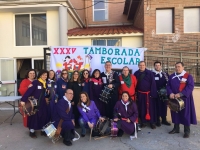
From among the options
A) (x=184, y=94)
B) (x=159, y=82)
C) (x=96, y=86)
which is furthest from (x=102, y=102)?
(x=184, y=94)

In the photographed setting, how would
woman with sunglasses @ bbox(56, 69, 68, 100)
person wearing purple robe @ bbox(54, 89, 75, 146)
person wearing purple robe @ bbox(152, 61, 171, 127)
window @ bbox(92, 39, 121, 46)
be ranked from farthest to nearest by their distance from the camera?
window @ bbox(92, 39, 121, 46) → person wearing purple robe @ bbox(152, 61, 171, 127) → woman with sunglasses @ bbox(56, 69, 68, 100) → person wearing purple robe @ bbox(54, 89, 75, 146)

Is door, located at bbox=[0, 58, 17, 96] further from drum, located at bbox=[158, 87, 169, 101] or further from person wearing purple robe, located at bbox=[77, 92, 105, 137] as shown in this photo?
drum, located at bbox=[158, 87, 169, 101]

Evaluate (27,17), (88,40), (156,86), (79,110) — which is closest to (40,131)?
(79,110)

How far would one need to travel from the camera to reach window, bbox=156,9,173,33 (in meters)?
10.4

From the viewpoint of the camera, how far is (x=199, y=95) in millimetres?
6285

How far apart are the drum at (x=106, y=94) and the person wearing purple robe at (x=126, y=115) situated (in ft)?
1.34

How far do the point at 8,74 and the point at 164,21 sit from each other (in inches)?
329

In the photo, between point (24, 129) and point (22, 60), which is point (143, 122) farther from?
point (22, 60)

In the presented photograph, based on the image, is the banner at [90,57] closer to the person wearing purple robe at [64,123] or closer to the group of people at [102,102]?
the group of people at [102,102]

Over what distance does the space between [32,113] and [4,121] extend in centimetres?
240

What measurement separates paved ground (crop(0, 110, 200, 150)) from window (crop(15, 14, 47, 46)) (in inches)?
259

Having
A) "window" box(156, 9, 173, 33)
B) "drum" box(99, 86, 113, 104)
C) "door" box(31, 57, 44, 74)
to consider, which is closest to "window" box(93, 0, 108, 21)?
"window" box(156, 9, 173, 33)

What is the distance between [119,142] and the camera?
455 centimetres

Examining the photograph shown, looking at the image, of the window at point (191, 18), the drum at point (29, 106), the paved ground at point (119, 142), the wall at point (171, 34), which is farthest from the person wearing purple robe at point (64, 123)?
the window at point (191, 18)
